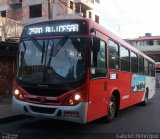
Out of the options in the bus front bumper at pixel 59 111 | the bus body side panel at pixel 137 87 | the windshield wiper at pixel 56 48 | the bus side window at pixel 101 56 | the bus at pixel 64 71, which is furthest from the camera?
the bus body side panel at pixel 137 87

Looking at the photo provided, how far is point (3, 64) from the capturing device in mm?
18469

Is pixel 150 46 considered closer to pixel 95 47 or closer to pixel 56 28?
pixel 56 28

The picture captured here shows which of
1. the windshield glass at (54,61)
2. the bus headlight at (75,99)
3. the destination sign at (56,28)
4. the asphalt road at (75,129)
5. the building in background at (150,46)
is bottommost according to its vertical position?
the asphalt road at (75,129)

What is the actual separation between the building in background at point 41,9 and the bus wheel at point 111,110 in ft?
104

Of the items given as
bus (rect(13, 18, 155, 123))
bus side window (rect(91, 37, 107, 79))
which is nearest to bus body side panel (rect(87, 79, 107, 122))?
bus (rect(13, 18, 155, 123))

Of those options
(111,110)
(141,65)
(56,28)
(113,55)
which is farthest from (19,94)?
(141,65)

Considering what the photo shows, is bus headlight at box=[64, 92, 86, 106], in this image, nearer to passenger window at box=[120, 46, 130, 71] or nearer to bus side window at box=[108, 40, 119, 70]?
bus side window at box=[108, 40, 119, 70]

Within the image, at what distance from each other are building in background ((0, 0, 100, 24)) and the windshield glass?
3313 centimetres

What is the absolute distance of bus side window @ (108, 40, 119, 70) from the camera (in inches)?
432

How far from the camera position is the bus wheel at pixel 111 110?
11025 millimetres

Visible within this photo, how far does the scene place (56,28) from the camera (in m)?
9.55

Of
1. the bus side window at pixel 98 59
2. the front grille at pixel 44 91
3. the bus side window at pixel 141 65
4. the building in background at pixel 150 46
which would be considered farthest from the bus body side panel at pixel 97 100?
the building in background at pixel 150 46

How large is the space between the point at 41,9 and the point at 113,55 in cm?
3676

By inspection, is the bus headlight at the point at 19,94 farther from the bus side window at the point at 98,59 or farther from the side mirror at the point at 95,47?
the side mirror at the point at 95,47
